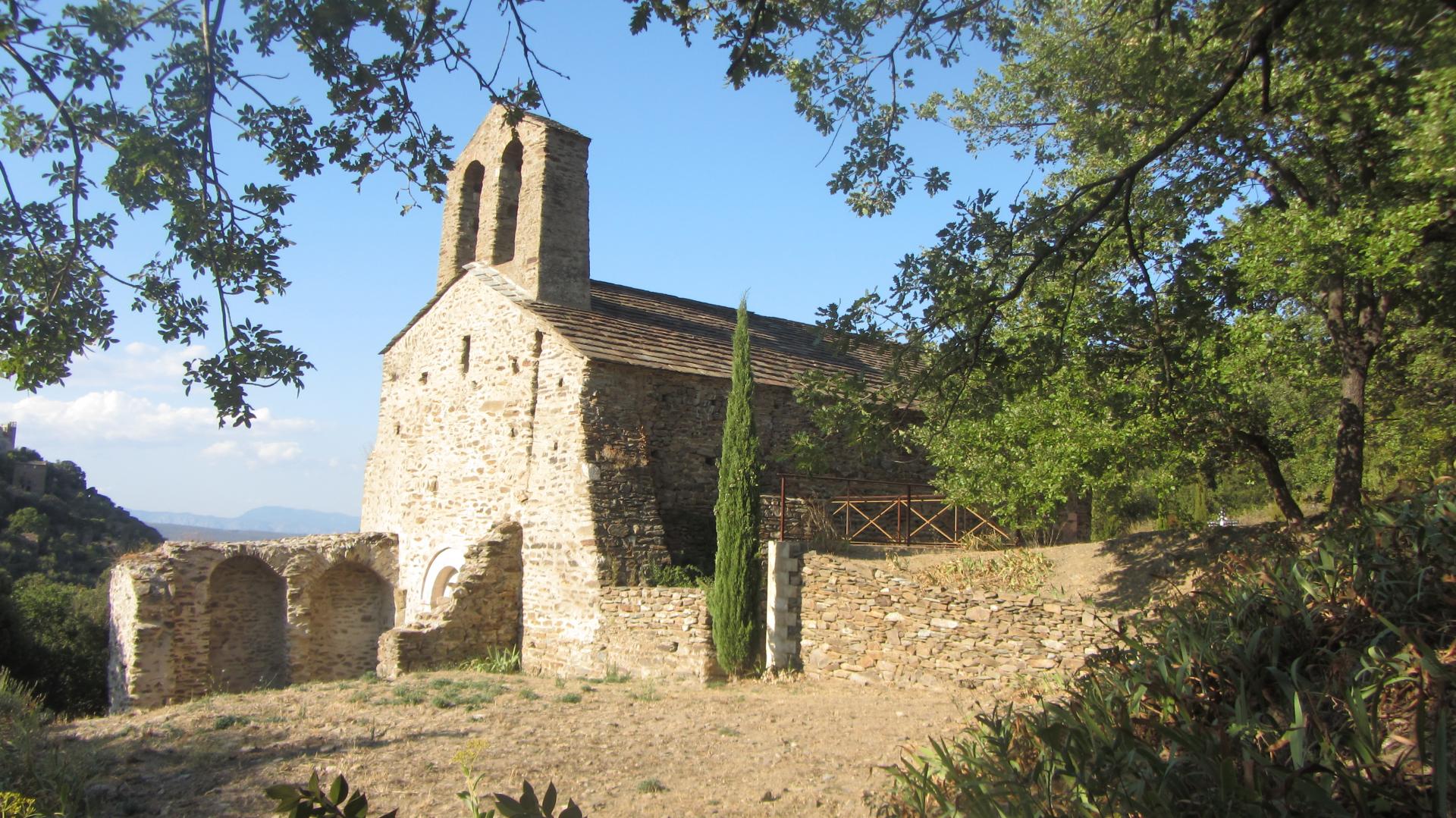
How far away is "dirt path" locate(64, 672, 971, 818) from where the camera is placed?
6.75 metres

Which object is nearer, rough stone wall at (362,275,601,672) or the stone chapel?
the stone chapel

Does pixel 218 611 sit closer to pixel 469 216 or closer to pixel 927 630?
pixel 469 216

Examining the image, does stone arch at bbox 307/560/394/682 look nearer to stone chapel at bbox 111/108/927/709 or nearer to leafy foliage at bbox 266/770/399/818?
stone chapel at bbox 111/108/927/709

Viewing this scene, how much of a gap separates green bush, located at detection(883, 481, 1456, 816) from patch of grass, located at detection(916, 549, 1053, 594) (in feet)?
22.3

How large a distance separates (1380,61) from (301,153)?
8175 millimetres

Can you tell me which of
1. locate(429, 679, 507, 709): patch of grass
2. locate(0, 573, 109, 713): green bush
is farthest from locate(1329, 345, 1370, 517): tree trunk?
locate(0, 573, 109, 713): green bush

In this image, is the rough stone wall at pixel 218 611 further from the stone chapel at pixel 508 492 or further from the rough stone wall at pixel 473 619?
the rough stone wall at pixel 473 619

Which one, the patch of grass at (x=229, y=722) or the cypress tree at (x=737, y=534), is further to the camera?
the cypress tree at (x=737, y=534)

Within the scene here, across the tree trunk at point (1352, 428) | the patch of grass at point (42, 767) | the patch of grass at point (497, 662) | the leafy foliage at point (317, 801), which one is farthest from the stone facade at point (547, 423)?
the leafy foliage at point (317, 801)

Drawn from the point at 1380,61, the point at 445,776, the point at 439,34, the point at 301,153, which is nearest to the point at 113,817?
the point at 445,776

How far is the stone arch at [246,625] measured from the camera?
15.6 metres

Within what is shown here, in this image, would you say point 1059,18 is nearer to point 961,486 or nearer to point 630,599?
point 961,486

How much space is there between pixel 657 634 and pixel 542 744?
13.8ft

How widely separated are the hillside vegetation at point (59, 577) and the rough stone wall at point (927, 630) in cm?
1004
